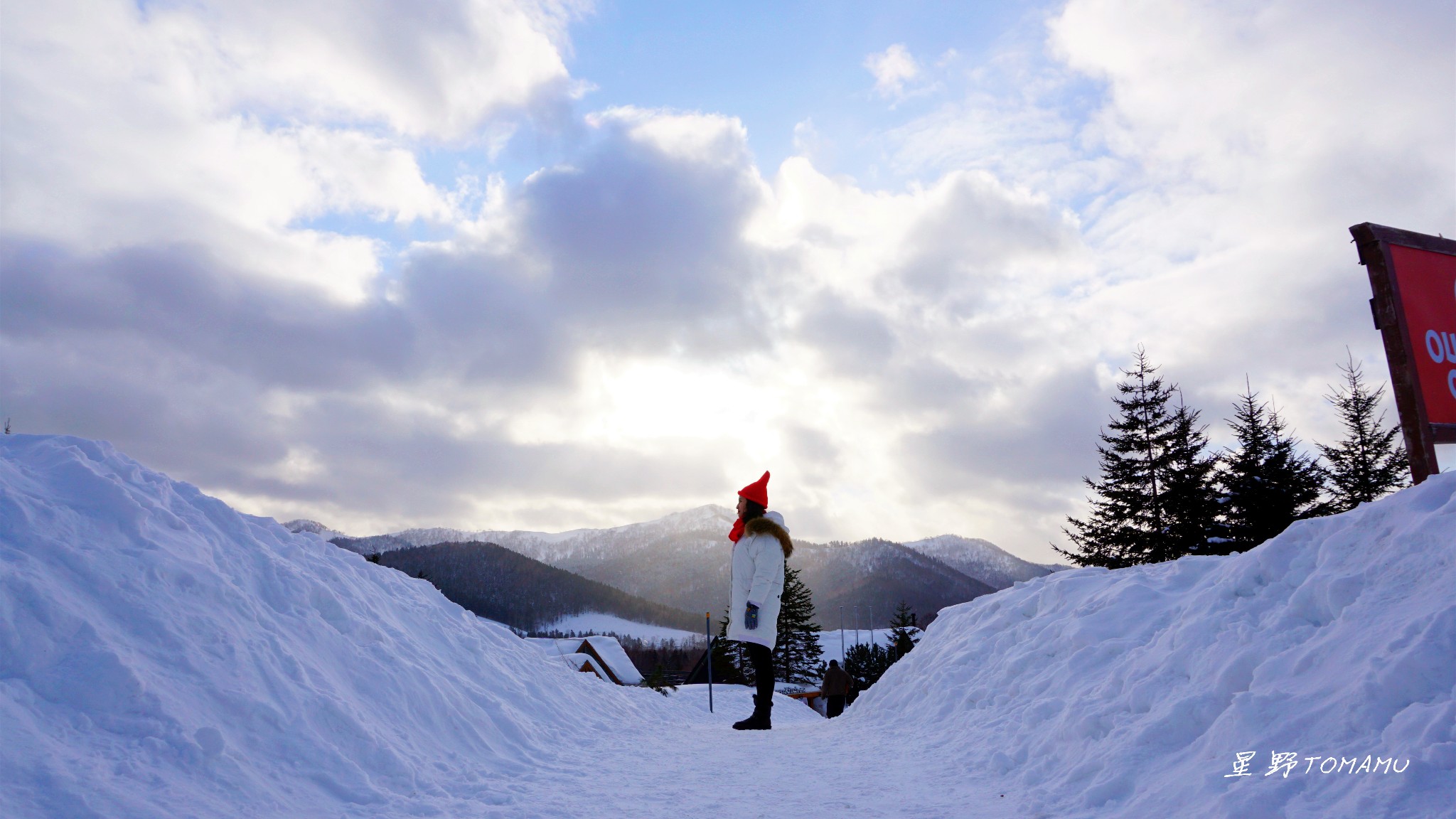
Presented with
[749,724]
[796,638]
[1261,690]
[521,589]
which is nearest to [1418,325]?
[1261,690]

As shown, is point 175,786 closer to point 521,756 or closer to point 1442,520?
point 521,756

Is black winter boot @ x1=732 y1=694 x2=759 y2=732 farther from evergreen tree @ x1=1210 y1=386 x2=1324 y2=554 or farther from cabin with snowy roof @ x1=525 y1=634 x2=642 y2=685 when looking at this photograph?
cabin with snowy roof @ x1=525 y1=634 x2=642 y2=685

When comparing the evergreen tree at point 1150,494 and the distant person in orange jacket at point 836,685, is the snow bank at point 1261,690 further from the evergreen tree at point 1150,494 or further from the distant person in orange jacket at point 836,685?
the evergreen tree at point 1150,494

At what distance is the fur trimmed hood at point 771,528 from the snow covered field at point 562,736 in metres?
2.64

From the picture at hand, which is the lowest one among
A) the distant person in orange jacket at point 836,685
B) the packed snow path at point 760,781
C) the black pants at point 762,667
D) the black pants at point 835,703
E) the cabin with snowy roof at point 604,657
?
the cabin with snowy roof at point 604,657

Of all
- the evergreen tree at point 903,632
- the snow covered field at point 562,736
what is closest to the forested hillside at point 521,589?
the evergreen tree at point 903,632

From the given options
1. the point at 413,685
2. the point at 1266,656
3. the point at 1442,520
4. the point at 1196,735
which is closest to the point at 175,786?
the point at 413,685

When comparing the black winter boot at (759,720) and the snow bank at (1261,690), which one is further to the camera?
the black winter boot at (759,720)

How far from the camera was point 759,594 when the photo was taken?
898 centimetres

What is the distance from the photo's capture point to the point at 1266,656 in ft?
13.3

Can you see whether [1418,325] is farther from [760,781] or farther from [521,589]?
[521,589]

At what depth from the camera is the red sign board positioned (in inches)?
240

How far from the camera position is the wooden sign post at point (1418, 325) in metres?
6.02

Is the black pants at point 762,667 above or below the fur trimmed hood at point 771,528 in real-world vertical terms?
below
